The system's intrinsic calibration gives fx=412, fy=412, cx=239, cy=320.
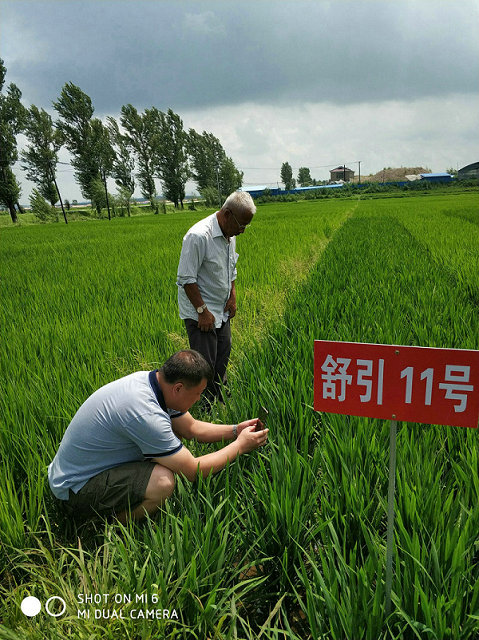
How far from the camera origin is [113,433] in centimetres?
164

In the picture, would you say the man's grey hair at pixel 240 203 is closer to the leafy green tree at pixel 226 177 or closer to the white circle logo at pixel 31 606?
the white circle logo at pixel 31 606

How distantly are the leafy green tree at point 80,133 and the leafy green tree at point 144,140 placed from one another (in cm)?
748

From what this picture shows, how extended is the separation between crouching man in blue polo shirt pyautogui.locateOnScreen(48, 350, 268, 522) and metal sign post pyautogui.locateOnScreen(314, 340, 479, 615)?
2.06 ft

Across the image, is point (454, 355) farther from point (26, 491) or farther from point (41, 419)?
point (41, 419)

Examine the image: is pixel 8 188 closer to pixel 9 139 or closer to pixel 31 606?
pixel 9 139

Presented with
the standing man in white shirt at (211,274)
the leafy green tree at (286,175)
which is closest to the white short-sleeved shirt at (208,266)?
the standing man in white shirt at (211,274)

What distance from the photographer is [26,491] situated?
74.4 inches

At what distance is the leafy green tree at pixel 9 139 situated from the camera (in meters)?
28.2

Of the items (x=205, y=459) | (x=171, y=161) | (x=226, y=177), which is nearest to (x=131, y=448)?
(x=205, y=459)

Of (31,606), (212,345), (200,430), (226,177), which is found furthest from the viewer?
(226,177)

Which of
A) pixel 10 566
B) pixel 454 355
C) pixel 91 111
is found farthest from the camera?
pixel 91 111

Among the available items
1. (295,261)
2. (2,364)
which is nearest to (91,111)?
(295,261)

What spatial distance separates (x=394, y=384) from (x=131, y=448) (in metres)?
1.12

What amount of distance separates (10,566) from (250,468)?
39.6 inches
